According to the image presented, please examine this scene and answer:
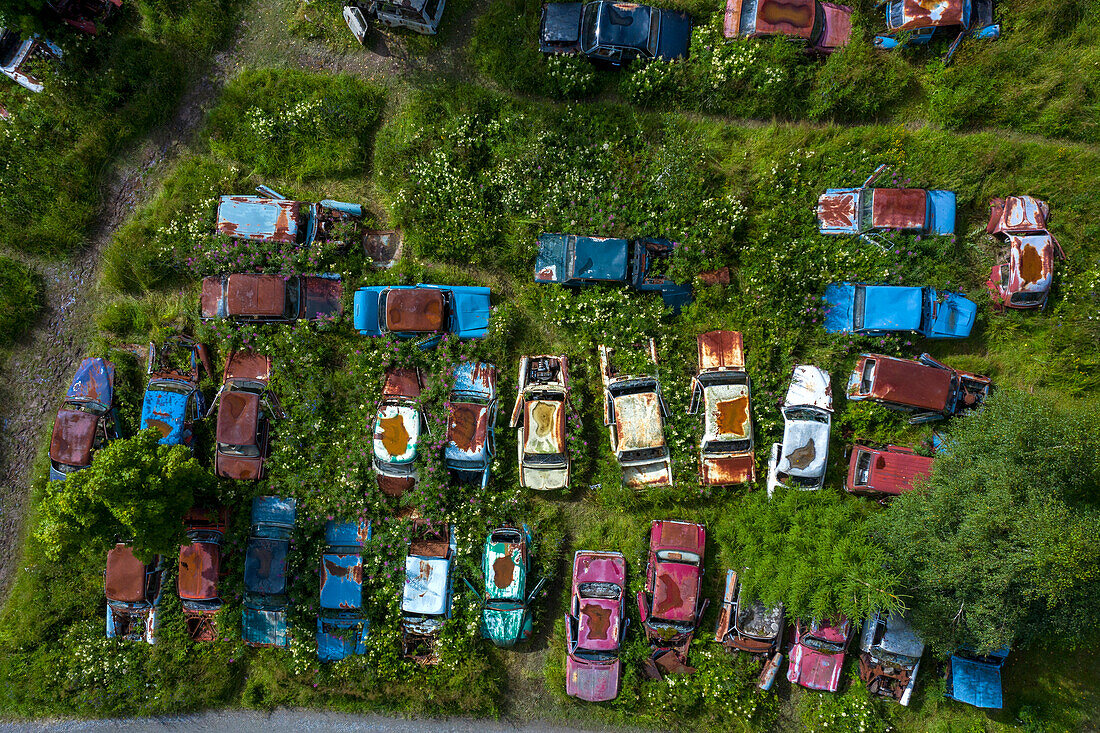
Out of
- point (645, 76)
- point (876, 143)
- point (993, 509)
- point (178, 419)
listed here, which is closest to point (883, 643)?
point (993, 509)

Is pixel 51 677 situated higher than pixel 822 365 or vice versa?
pixel 822 365

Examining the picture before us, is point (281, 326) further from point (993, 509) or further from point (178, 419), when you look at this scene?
point (993, 509)

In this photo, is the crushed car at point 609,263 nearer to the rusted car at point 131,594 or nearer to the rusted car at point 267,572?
the rusted car at point 267,572

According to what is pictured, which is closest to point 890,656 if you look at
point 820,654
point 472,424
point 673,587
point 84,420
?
point 820,654

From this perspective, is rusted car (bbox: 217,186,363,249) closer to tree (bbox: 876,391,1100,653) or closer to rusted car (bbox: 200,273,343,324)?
rusted car (bbox: 200,273,343,324)

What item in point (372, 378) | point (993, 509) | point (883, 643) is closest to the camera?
point (993, 509)

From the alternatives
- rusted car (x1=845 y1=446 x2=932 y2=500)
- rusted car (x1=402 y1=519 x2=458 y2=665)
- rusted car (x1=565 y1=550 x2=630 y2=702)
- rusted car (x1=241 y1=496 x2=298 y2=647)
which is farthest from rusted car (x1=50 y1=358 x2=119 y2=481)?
rusted car (x1=845 y1=446 x2=932 y2=500)
